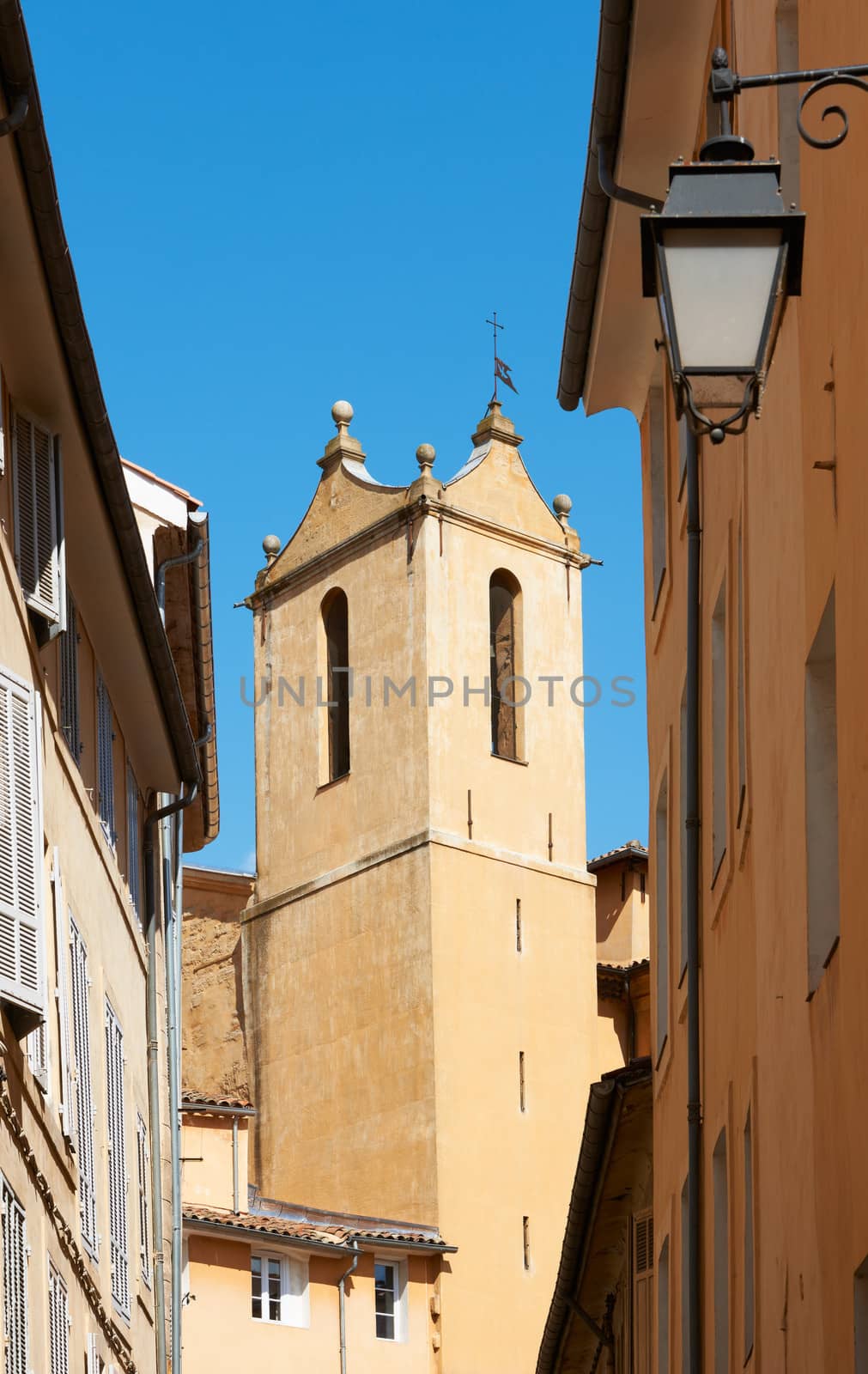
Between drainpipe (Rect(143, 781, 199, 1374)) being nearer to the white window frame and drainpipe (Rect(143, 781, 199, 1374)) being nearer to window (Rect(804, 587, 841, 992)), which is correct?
window (Rect(804, 587, 841, 992))

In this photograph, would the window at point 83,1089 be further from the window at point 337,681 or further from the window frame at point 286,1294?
the window at point 337,681

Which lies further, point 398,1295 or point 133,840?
point 398,1295

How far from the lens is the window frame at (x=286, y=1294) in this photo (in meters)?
35.2

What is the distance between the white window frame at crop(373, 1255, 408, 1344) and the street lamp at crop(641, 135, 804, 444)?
32700 mm

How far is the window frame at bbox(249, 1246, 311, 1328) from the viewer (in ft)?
115

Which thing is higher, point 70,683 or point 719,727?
point 70,683

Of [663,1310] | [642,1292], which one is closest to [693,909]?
[663,1310]

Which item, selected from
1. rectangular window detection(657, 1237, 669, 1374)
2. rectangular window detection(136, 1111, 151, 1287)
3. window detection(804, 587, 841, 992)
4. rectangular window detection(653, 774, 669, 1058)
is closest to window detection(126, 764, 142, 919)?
rectangular window detection(136, 1111, 151, 1287)

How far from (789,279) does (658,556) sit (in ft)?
37.6

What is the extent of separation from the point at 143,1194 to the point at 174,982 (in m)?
3.52

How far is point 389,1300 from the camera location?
39188 mm

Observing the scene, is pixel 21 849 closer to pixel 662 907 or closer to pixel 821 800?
pixel 821 800

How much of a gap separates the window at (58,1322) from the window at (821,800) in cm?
574

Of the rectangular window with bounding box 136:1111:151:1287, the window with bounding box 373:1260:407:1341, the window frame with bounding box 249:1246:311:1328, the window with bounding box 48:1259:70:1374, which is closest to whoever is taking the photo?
the window with bounding box 48:1259:70:1374
